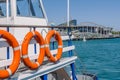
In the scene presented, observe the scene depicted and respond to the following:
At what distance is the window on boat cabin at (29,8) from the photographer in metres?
9.20

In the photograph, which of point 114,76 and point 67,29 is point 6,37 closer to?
point 67,29

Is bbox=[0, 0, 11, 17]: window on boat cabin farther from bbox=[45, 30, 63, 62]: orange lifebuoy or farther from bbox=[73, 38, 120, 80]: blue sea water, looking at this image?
bbox=[73, 38, 120, 80]: blue sea water

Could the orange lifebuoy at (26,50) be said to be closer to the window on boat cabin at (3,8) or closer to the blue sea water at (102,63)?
the window on boat cabin at (3,8)

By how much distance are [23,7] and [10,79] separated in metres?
3.76

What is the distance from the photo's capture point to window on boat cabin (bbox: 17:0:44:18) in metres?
9.20

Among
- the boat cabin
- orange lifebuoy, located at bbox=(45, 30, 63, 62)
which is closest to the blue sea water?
the boat cabin

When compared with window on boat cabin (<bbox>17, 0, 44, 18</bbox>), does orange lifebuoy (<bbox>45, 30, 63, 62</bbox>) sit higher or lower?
lower

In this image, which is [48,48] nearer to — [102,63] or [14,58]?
[14,58]

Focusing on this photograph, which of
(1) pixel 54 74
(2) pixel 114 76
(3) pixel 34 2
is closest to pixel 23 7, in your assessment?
(3) pixel 34 2

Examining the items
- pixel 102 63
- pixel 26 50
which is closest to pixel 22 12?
pixel 26 50

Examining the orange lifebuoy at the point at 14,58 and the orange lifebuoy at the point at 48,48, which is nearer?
the orange lifebuoy at the point at 14,58

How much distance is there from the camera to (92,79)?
423 inches

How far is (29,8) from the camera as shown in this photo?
952 centimetres

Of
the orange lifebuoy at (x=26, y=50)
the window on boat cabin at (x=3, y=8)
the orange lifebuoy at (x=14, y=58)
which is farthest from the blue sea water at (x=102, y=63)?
the orange lifebuoy at (x=14, y=58)
